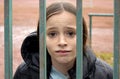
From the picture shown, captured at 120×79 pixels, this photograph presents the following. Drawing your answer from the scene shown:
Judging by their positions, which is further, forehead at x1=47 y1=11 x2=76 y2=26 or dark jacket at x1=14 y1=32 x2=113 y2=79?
dark jacket at x1=14 y1=32 x2=113 y2=79

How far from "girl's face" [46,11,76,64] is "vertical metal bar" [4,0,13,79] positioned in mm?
364

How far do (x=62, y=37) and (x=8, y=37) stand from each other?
382 millimetres

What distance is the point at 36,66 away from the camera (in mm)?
2541

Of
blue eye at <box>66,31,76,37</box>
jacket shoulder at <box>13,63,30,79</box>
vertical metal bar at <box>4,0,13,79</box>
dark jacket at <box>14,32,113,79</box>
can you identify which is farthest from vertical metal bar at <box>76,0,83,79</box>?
jacket shoulder at <box>13,63,30,79</box>

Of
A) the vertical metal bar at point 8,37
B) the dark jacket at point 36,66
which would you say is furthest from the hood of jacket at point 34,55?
the vertical metal bar at point 8,37

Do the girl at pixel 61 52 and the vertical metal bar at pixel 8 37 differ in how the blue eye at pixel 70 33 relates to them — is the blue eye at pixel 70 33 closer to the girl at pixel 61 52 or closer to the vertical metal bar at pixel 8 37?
the girl at pixel 61 52

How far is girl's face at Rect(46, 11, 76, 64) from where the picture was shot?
213cm

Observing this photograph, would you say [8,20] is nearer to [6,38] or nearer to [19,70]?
[6,38]

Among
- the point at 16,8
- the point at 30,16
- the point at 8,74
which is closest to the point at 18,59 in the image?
the point at 8,74

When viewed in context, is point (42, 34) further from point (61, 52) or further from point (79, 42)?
point (61, 52)

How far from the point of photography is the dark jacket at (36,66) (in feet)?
7.90

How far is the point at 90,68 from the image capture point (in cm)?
244

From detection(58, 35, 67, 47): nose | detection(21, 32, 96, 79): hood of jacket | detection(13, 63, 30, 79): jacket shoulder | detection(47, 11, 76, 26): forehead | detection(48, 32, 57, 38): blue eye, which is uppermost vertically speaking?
detection(47, 11, 76, 26): forehead

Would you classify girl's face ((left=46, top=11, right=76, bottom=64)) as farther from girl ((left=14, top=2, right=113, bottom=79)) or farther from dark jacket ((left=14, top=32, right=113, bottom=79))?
dark jacket ((left=14, top=32, right=113, bottom=79))
